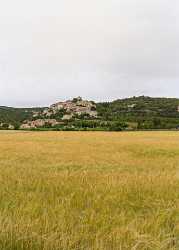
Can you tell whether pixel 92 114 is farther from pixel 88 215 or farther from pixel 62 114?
pixel 88 215

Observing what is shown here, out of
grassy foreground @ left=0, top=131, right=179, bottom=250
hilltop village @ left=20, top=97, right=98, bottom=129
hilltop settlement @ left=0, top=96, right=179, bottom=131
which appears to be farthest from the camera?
hilltop settlement @ left=0, top=96, right=179, bottom=131

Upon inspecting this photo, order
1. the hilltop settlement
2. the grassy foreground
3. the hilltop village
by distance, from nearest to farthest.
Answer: the grassy foreground, the hilltop village, the hilltop settlement

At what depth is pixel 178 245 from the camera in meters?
4.48

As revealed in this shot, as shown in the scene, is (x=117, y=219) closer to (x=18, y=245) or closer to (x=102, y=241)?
(x=102, y=241)

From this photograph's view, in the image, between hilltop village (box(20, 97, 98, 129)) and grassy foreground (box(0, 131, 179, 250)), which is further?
hilltop village (box(20, 97, 98, 129))

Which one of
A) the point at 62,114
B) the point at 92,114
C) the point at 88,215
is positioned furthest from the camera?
the point at 62,114

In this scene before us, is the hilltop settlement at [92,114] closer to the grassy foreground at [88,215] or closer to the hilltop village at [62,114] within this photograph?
the hilltop village at [62,114]

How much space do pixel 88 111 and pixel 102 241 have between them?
159 metres

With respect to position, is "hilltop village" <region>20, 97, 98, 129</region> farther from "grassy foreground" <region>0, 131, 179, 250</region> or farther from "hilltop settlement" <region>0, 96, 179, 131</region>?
"grassy foreground" <region>0, 131, 179, 250</region>

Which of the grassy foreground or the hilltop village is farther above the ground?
the hilltop village

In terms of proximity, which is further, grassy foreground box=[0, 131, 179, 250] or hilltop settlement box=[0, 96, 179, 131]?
hilltop settlement box=[0, 96, 179, 131]

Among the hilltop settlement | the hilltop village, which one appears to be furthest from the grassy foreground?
the hilltop village

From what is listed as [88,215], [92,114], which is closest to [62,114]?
[92,114]

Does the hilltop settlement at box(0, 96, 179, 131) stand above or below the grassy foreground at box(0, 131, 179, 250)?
above
